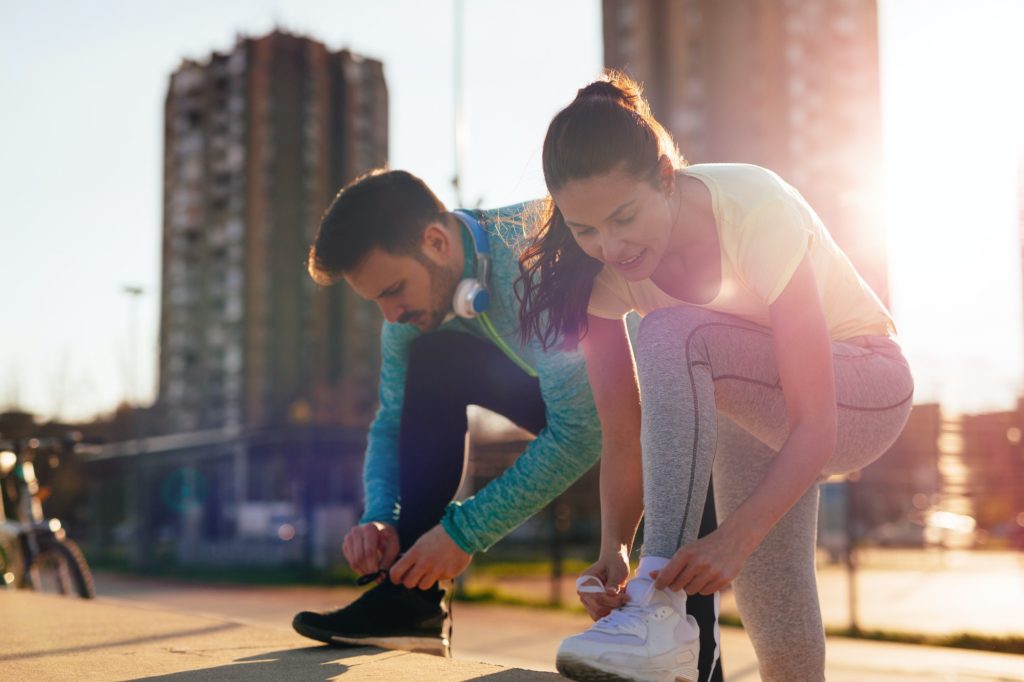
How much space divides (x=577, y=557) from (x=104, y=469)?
17530mm

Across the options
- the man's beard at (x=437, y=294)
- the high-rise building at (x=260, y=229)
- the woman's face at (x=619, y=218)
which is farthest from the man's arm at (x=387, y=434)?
the high-rise building at (x=260, y=229)

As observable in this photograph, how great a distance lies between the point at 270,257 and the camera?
167 ft

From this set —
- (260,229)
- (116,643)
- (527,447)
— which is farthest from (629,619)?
(260,229)

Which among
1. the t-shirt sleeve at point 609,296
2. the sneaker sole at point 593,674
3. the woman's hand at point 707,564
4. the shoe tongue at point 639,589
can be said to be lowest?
the sneaker sole at point 593,674

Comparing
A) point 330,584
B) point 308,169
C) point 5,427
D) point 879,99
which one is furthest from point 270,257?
point 5,427

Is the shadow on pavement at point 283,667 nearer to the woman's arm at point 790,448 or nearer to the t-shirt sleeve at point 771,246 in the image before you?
the woman's arm at point 790,448

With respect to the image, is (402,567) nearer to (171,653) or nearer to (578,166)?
(171,653)

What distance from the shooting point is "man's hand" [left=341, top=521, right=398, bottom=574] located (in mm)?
2205

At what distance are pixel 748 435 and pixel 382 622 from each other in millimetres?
883

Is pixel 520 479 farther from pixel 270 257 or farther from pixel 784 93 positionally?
pixel 270 257

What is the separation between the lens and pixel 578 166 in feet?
5.56

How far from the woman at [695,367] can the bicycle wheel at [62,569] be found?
4392 millimetres

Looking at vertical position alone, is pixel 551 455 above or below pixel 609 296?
below

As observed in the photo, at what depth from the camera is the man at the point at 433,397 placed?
220 cm
